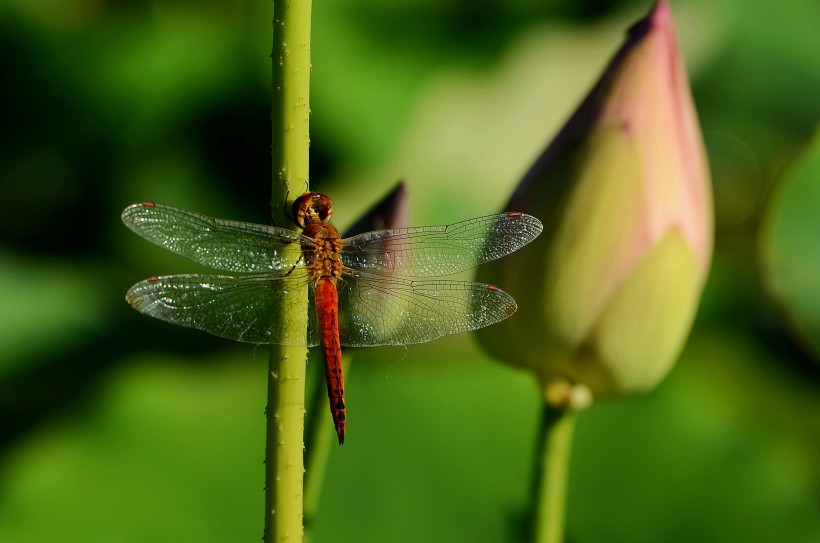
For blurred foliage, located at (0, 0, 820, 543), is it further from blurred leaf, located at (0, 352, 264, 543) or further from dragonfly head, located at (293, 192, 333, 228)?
dragonfly head, located at (293, 192, 333, 228)

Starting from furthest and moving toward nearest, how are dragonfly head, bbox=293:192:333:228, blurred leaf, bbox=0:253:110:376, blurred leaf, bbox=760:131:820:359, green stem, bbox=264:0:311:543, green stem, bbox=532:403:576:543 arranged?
blurred leaf, bbox=0:253:110:376 → blurred leaf, bbox=760:131:820:359 → green stem, bbox=532:403:576:543 → dragonfly head, bbox=293:192:333:228 → green stem, bbox=264:0:311:543

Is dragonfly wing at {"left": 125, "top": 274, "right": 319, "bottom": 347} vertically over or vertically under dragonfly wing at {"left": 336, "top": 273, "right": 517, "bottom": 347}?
over

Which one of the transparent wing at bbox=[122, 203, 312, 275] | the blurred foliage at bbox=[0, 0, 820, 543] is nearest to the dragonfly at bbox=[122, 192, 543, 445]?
the transparent wing at bbox=[122, 203, 312, 275]

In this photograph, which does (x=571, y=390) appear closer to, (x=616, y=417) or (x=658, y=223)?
(x=658, y=223)

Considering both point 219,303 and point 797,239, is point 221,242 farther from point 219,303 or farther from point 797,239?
point 797,239

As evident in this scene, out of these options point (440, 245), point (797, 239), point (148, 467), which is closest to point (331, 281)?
point (440, 245)

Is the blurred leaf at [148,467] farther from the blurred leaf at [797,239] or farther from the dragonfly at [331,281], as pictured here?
the blurred leaf at [797,239]
